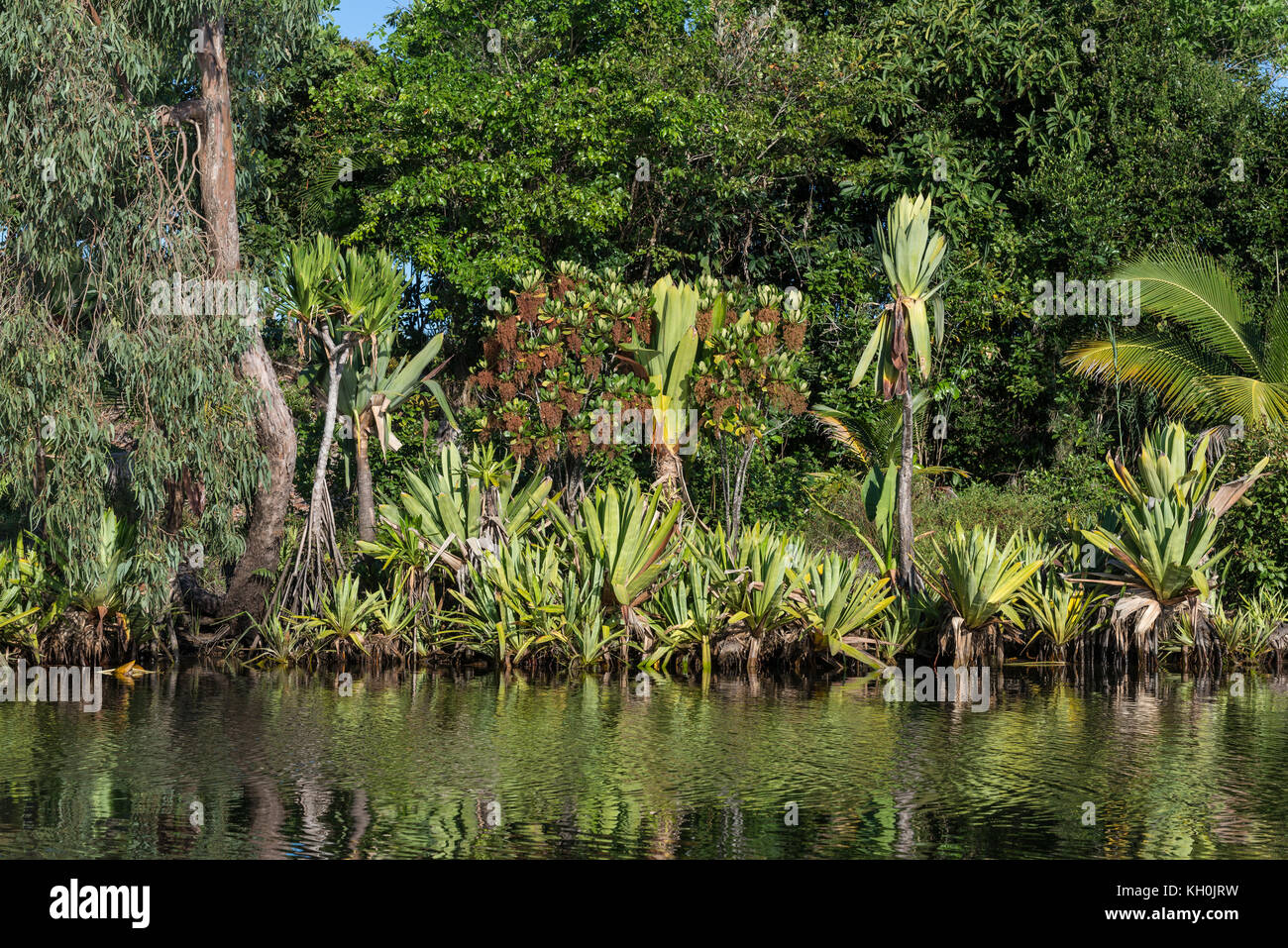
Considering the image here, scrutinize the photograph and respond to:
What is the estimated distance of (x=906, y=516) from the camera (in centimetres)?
1659

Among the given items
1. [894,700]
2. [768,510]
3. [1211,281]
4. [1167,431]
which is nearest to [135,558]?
[894,700]

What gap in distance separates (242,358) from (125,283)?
1.97m

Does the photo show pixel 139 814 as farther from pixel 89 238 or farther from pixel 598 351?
pixel 598 351

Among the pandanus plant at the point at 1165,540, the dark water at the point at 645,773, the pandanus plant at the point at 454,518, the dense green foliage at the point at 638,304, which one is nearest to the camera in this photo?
the dark water at the point at 645,773

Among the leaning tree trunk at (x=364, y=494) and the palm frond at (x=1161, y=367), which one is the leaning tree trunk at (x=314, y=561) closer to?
the leaning tree trunk at (x=364, y=494)

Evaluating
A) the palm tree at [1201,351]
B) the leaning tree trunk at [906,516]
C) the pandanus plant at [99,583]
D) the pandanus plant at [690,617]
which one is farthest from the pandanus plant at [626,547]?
the palm tree at [1201,351]

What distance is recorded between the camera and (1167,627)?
52.5 ft

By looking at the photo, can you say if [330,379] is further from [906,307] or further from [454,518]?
[906,307]

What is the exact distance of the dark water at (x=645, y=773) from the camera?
8.12 m

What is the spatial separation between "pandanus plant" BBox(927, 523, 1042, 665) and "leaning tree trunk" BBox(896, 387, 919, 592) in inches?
19.0

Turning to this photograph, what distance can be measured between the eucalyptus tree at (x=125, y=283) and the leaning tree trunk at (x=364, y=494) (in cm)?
168

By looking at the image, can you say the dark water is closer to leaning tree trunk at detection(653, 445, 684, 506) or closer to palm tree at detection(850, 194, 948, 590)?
palm tree at detection(850, 194, 948, 590)

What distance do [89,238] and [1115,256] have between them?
53.9 ft

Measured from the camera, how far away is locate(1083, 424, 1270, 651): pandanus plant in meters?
15.5
